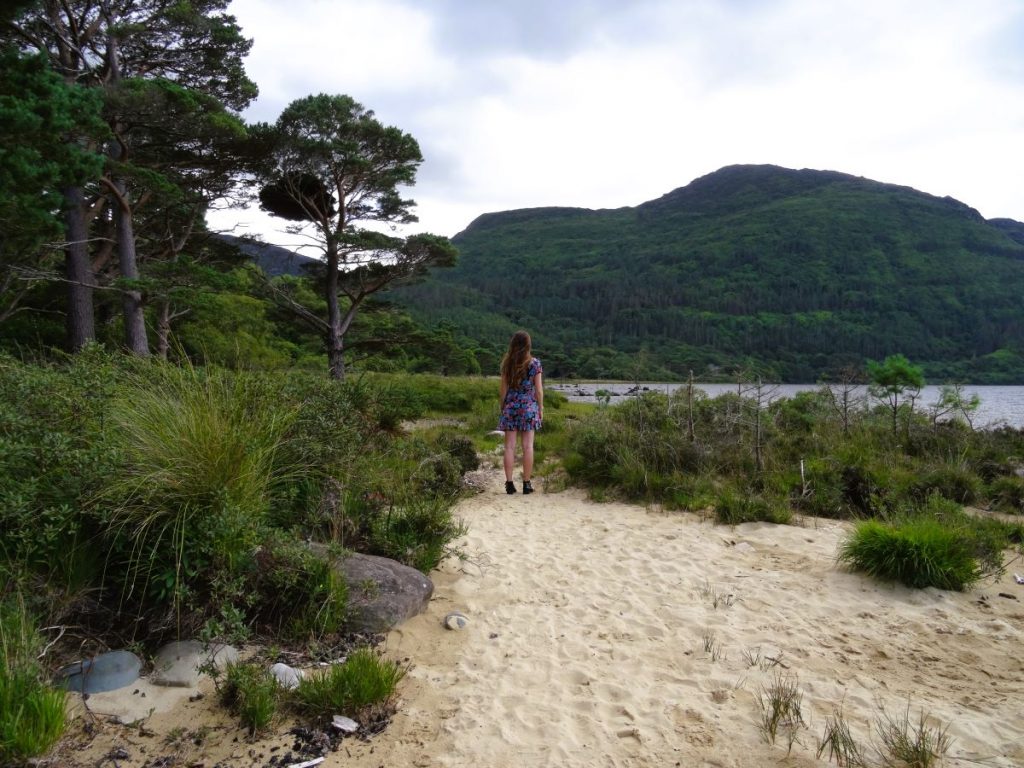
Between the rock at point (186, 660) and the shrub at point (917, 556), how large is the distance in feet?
15.9

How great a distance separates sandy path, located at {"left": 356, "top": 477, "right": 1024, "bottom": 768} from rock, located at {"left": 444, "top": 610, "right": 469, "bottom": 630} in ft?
0.22

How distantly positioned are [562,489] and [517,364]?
208 cm

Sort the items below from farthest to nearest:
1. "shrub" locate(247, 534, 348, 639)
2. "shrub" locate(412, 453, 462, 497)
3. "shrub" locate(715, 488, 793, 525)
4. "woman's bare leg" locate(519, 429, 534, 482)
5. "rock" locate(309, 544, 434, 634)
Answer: "woman's bare leg" locate(519, 429, 534, 482) < "shrub" locate(715, 488, 793, 525) < "shrub" locate(412, 453, 462, 497) < "rock" locate(309, 544, 434, 634) < "shrub" locate(247, 534, 348, 639)

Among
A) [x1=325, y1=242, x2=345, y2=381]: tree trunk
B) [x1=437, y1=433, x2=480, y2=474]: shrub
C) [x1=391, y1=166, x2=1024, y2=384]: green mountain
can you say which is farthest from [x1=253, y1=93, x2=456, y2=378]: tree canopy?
[x1=391, y1=166, x2=1024, y2=384]: green mountain

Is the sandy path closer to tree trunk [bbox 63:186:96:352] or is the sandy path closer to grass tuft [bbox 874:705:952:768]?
grass tuft [bbox 874:705:952:768]

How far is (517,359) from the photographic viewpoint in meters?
7.59

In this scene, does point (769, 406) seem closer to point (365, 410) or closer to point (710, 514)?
point (710, 514)

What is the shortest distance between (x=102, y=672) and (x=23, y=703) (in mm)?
548

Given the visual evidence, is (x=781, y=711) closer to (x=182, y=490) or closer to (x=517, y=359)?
(x=182, y=490)

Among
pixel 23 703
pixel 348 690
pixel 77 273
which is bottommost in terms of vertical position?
pixel 348 690

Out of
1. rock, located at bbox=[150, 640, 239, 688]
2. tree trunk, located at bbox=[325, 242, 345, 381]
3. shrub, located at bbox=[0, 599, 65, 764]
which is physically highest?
tree trunk, located at bbox=[325, 242, 345, 381]

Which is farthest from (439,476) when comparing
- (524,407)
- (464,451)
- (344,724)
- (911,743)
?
(911,743)

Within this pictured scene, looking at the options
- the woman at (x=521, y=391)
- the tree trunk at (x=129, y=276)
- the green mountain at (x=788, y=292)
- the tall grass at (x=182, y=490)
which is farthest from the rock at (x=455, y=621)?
the green mountain at (x=788, y=292)

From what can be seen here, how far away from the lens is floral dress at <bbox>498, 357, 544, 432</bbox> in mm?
7528
